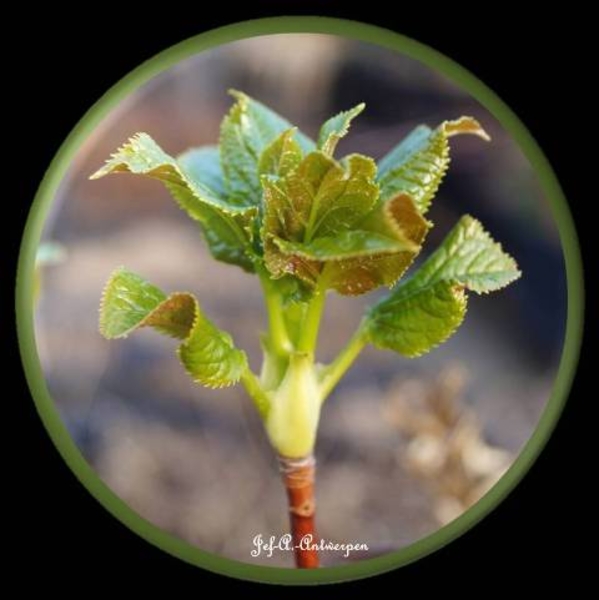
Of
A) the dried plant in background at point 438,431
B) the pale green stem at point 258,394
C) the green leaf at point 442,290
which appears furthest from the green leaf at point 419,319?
the dried plant in background at point 438,431

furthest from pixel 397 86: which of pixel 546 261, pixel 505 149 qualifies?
pixel 546 261

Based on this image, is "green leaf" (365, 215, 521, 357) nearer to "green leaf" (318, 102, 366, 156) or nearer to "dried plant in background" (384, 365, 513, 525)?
"green leaf" (318, 102, 366, 156)

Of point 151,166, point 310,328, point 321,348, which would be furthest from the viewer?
point 321,348

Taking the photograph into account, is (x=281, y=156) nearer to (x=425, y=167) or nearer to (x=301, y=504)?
(x=425, y=167)

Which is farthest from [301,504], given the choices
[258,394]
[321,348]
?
[321,348]

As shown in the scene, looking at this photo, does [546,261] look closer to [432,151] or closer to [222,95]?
[432,151]

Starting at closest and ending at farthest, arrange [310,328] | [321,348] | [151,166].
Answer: [151,166]
[310,328]
[321,348]
